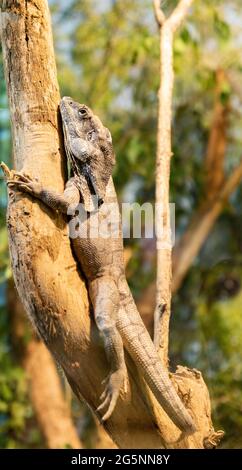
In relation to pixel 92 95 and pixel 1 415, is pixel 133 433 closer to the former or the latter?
pixel 1 415

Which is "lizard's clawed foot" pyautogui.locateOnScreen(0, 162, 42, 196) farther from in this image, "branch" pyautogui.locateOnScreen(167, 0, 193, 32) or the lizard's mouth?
"branch" pyautogui.locateOnScreen(167, 0, 193, 32)

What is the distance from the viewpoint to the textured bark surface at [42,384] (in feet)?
16.5

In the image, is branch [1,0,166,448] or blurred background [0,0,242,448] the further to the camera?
blurred background [0,0,242,448]

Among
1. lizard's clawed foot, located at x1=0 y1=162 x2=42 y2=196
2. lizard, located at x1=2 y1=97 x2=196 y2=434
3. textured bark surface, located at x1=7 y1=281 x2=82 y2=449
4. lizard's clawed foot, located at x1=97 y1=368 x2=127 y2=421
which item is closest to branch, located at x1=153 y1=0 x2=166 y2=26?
lizard, located at x1=2 y1=97 x2=196 y2=434

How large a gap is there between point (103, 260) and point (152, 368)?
0.42 metres

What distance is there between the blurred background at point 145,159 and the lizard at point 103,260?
7.40 feet

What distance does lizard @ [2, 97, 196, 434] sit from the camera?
2105mm

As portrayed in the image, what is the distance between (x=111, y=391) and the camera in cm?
207

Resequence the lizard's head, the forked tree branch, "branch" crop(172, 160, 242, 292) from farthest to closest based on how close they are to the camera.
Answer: "branch" crop(172, 160, 242, 292)
the forked tree branch
the lizard's head

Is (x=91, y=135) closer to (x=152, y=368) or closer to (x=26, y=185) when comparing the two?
(x=26, y=185)

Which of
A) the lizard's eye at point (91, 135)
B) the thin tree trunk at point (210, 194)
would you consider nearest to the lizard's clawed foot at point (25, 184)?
the lizard's eye at point (91, 135)

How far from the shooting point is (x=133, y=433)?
7.11 feet

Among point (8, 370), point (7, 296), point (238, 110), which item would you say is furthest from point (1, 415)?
point (238, 110)

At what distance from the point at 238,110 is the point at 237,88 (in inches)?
9.1
